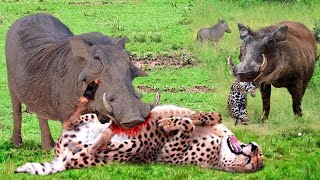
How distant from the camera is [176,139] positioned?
19.7 feet

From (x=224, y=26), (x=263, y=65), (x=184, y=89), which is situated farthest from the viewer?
(x=224, y=26)

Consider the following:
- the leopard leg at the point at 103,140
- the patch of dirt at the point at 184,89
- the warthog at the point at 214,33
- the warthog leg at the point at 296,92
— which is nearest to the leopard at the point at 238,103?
the warthog leg at the point at 296,92

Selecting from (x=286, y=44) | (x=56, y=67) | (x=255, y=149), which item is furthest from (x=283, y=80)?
(x=255, y=149)

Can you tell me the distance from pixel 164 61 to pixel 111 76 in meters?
9.26

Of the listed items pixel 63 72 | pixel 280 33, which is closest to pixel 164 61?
pixel 280 33

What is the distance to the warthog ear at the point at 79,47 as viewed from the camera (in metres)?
6.51

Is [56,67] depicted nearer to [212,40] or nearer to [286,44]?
[286,44]

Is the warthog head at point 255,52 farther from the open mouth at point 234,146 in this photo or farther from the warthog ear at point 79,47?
the open mouth at point 234,146

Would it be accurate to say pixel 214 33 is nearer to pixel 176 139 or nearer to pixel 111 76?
pixel 111 76

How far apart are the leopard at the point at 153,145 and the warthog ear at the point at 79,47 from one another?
2.08ft

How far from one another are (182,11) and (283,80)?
36.6 feet

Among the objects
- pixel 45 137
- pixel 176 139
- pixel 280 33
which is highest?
pixel 176 139

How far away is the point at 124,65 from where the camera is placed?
6270mm

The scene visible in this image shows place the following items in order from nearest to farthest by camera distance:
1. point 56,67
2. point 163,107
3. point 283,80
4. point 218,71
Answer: point 163,107 → point 56,67 → point 283,80 → point 218,71
